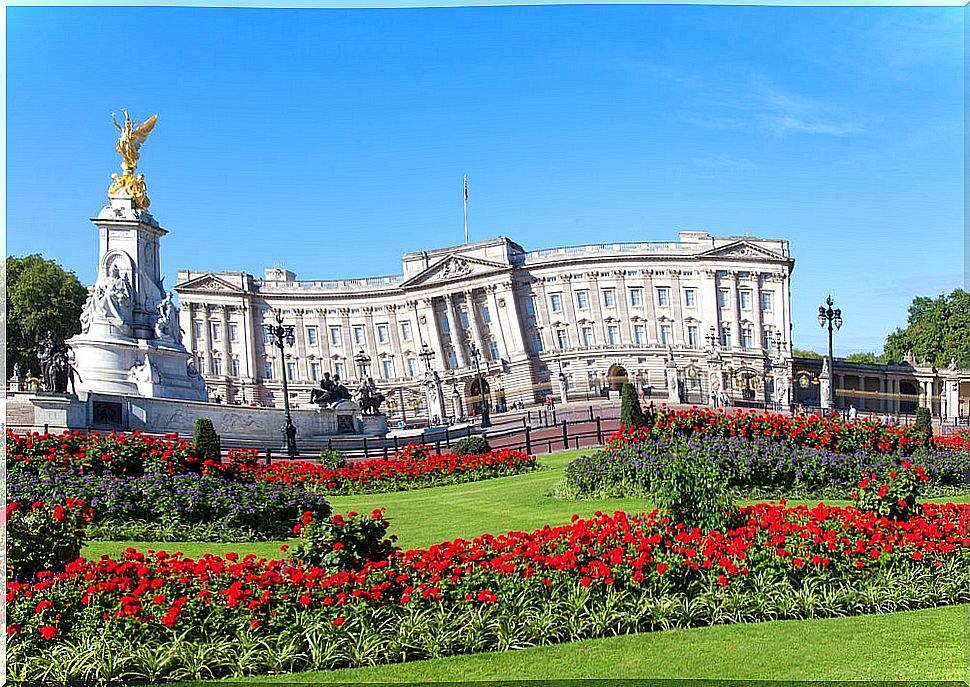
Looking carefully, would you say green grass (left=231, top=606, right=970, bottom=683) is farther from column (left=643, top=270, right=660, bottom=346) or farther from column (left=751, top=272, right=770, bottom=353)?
column (left=643, top=270, right=660, bottom=346)

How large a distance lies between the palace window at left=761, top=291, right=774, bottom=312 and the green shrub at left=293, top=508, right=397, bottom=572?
278 inches

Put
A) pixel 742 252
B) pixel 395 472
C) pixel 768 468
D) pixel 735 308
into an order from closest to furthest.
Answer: pixel 768 468, pixel 395 472, pixel 742 252, pixel 735 308

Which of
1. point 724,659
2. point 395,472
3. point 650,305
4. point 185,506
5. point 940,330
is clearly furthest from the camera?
point 650,305

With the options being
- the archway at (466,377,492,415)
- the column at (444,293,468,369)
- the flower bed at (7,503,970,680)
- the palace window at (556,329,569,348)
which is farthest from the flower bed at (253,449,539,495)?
the flower bed at (7,503,970,680)

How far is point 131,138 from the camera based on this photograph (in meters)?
11.8

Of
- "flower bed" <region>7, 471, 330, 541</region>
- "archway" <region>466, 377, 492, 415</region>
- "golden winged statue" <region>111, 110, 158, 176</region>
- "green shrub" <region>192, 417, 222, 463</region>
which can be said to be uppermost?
"golden winged statue" <region>111, 110, 158, 176</region>

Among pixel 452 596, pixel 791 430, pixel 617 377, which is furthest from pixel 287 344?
pixel 791 430

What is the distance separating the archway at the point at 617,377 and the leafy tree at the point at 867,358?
332cm

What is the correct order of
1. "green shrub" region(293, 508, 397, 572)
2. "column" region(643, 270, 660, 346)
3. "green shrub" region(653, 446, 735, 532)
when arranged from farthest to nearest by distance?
"column" region(643, 270, 660, 346) → "green shrub" region(653, 446, 735, 532) → "green shrub" region(293, 508, 397, 572)

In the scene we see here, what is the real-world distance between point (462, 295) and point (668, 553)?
5.50 meters

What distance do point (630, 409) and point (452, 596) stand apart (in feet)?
23.5

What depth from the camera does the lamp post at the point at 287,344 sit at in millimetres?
12953

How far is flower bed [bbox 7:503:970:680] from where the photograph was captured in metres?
7.14

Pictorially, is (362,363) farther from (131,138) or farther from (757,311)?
(757,311)
